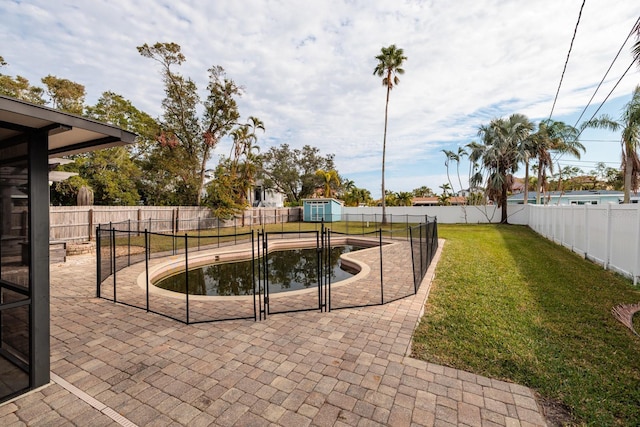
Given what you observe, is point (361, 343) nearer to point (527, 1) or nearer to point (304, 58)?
point (527, 1)

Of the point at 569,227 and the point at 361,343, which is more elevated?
the point at 569,227

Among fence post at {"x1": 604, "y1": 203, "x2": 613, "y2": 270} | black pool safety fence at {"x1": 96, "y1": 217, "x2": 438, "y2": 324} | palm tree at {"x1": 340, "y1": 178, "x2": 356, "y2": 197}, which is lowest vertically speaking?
black pool safety fence at {"x1": 96, "y1": 217, "x2": 438, "y2": 324}

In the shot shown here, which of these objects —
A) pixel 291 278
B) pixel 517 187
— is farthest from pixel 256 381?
pixel 517 187

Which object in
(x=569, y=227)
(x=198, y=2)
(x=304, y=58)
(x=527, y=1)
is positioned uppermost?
(x=304, y=58)

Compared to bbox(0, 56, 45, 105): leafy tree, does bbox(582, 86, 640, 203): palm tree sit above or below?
below

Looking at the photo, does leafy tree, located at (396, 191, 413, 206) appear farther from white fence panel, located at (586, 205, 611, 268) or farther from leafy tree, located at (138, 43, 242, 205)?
white fence panel, located at (586, 205, 611, 268)

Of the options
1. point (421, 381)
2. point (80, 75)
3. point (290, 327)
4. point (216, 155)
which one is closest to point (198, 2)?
point (290, 327)

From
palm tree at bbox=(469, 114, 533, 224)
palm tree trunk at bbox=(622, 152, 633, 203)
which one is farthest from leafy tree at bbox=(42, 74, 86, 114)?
palm tree trunk at bbox=(622, 152, 633, 203)

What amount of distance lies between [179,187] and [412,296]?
834 inches

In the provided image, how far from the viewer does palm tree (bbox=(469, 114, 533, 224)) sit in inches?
846

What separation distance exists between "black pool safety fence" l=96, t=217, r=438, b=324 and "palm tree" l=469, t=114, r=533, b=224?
14.0m

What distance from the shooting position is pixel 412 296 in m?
5.43

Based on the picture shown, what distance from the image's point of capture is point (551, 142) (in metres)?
21.1

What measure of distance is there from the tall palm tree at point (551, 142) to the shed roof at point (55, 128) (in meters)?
25.6
